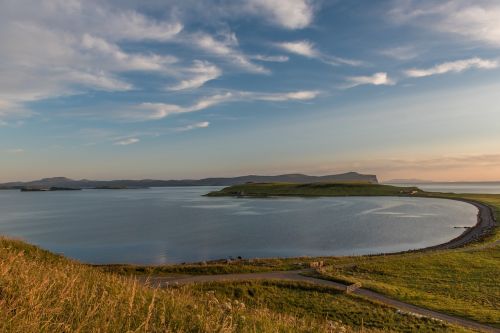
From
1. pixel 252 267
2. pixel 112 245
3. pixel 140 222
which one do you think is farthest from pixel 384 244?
pixel 140 222

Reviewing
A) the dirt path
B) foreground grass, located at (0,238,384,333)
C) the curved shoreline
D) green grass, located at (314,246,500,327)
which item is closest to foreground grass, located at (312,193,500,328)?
green grass, located at (314,246,500,327)

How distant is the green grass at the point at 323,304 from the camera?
86.2ft

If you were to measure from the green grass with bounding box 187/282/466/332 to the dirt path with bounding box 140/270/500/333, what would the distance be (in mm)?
1550

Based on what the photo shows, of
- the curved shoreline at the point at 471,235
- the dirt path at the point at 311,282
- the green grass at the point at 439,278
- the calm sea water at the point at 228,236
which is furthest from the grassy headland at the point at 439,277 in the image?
the calm sea water at the point at 228,236

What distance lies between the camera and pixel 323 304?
32.1 m

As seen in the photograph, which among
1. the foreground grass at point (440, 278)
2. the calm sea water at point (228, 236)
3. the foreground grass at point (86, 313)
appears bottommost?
the calm sea water at point (228, 236)

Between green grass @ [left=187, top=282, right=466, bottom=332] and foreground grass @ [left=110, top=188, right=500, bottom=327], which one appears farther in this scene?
foreground grass @ [left=110, top=188, right=500, bottom=327]

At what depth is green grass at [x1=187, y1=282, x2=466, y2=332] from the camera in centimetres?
2627

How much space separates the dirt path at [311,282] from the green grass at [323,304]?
1550mm

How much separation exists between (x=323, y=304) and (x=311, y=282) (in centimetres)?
613

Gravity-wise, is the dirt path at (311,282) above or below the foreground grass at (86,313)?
below

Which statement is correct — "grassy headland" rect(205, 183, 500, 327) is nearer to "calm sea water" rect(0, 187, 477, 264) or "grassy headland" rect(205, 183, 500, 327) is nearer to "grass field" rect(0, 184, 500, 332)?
"grass field" rect(0, 184, 500, 332)

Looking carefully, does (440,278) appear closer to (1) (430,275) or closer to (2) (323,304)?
(1) (430,275)

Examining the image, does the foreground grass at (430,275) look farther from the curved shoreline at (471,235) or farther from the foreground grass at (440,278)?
the curved shoreline at (471,235)
